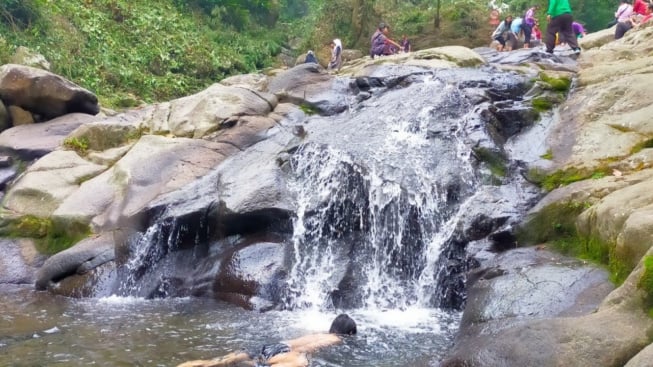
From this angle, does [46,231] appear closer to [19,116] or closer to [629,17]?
[19,116]

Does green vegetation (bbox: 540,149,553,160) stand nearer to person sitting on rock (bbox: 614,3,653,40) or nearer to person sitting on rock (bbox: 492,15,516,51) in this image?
person sitting on rock (bbox: 614,3,653,40)

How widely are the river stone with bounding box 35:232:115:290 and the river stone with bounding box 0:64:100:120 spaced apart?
588cm

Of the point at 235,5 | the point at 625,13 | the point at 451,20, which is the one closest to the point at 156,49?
the point at 235,5

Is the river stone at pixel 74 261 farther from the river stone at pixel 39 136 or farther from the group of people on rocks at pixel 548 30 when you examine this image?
the group of people on rocks at pixel 548 30

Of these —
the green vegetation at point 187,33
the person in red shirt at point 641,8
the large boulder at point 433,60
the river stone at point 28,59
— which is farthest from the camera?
the green vegetation at point 187,33

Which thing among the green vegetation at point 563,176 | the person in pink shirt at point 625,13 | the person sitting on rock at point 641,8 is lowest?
the green vegetation at point 563,176

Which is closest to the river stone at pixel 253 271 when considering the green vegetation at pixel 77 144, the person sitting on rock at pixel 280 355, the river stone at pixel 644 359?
the person sitting on rock at pixel 280 355

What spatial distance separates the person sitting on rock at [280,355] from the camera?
679cm

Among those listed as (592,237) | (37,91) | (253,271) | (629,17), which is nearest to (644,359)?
(592,237)

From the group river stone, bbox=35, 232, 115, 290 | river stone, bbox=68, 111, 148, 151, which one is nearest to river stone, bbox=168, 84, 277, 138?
river stone, bbox=68, 111, 148, 151

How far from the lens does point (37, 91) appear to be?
613 inches

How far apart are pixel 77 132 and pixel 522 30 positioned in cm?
1452

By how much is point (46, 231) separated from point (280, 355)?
7006 millimetres

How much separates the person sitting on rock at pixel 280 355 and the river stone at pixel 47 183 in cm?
678
